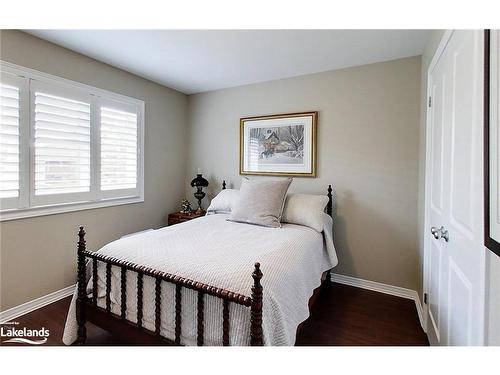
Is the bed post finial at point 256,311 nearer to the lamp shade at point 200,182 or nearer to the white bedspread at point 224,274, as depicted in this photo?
the white bedspread at point 224,274

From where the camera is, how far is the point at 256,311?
1.10m

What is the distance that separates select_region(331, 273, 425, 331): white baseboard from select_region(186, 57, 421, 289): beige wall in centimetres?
5

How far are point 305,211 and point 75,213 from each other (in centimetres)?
230

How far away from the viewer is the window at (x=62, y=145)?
2.02 m

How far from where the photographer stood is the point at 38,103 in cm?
218

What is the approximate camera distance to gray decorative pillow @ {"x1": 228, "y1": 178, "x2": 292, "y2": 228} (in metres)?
2.37

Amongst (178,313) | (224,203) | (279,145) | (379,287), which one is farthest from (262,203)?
→ (379,287)

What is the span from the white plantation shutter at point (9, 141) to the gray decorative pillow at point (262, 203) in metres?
1.87

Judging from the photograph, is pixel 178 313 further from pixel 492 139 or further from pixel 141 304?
pixel 492 139

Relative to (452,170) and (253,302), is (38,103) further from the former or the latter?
(452,170)

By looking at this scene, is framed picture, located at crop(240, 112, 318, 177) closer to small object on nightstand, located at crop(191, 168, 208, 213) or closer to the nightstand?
small object on nightstand, located at crop(191, 168, 208, 213)

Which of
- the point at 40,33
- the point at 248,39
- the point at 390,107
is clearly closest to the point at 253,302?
the point at 248,39

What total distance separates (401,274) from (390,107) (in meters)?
1.70

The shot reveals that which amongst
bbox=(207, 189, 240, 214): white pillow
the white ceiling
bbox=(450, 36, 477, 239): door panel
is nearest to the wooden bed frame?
bbox=(450, 36, 477, 239): door panel
